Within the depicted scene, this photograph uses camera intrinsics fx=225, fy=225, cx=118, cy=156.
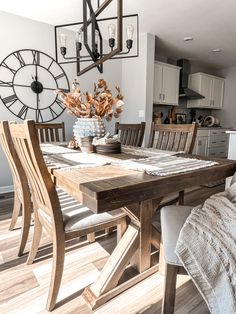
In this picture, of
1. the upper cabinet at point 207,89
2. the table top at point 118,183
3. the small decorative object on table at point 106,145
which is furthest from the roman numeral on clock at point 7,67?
the upper cabinet at point 207,89

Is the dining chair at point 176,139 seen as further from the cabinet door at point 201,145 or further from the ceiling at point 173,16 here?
the cabinet door at point 201,145

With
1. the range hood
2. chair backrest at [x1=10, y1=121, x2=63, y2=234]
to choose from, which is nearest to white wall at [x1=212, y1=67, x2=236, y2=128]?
the range hood

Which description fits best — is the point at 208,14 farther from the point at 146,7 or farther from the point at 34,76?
the point at 34,76

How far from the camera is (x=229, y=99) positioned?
5578 millimetres

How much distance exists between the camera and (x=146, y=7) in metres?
2.77

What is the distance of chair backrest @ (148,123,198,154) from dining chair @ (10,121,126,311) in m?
0.88

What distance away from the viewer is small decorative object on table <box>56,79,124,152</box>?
5.66 ft

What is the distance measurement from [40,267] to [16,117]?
220cm

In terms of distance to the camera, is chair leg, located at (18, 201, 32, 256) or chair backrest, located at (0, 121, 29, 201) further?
chair leg, located at (18, 201, 32, 256)

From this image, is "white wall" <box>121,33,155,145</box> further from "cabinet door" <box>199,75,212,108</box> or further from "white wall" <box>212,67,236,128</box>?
"white wall" <box>212,67,236,128</box>

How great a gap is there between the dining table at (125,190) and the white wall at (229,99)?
4.84m

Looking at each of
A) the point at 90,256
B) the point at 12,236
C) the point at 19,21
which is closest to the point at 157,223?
the point at 90,256

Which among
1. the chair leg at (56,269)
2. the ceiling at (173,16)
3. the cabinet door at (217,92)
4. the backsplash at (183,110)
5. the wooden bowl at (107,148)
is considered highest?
the ceiling at (173,16)

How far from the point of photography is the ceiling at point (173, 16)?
8.77ft
